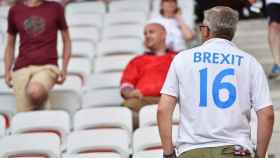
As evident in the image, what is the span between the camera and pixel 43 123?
21.2ft

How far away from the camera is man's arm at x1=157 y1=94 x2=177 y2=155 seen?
14.4ft

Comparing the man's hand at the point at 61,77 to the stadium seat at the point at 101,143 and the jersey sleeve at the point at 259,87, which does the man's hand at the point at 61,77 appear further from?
the jersey sleeve at the point at 259,87

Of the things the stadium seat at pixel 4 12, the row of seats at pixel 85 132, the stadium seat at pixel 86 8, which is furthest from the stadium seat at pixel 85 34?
the row of seats at pixel 85 132

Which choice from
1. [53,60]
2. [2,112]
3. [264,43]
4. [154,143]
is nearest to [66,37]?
[53,60]

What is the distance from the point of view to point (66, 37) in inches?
296

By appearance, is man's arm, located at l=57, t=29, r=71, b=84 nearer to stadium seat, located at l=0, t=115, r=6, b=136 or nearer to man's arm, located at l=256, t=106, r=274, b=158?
stadium seat, located at l=0, t=115, r=6, b=136

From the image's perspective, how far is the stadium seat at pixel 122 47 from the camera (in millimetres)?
8906

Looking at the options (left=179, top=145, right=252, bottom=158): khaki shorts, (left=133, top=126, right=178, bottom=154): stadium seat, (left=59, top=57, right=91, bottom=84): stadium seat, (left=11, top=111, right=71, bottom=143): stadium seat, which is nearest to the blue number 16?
(left=179, top=145, right=252, bottom=158): khaki shorts

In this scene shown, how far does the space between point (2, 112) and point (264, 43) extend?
3.55 metres

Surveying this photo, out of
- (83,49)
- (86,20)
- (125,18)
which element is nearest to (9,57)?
(83,49)

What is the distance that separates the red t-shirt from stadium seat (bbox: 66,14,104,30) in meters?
2.49

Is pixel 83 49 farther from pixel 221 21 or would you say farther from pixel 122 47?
pixel 221 21

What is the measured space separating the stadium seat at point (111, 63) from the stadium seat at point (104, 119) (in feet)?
6.05

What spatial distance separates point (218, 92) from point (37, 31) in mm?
3418
